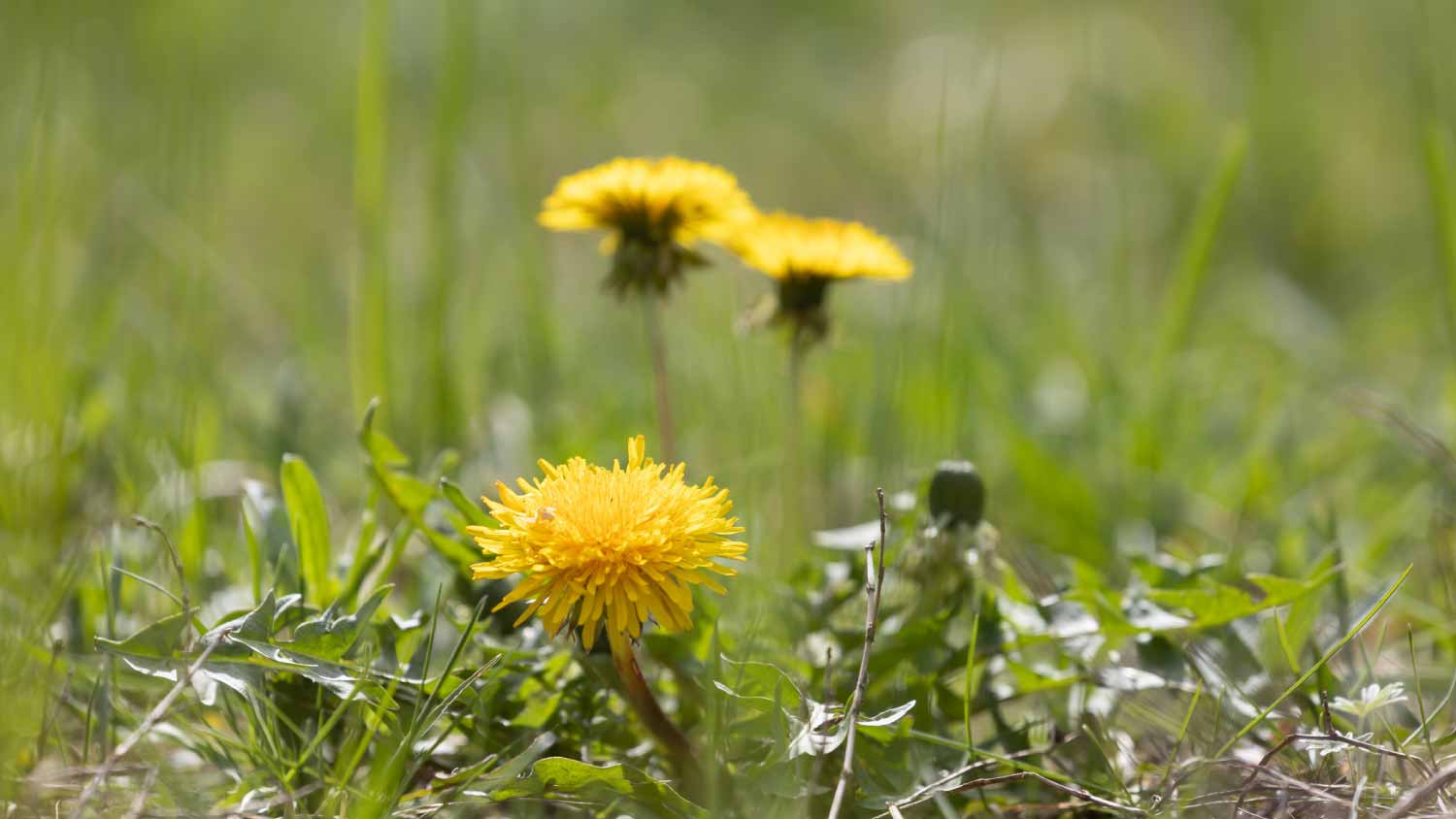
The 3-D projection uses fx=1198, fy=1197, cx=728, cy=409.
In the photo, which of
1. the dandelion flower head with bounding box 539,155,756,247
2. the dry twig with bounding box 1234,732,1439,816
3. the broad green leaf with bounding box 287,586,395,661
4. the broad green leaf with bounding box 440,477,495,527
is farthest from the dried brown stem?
the dry twig with bounding box 1234,732,1439,816

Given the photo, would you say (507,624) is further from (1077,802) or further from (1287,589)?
(1287,589)

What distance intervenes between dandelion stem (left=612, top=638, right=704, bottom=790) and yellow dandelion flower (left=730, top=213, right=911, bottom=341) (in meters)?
0.63

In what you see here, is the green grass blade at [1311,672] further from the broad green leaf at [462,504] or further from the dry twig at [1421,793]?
the broad green leaf at [462,504]

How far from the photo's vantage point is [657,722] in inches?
51.1

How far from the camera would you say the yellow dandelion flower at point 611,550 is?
1.14 m

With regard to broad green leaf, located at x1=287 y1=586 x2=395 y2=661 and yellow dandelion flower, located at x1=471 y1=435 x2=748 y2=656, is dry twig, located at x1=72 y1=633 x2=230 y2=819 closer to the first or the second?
broad green leaf, located at x1=287 y1=586 x2=395 y2=661

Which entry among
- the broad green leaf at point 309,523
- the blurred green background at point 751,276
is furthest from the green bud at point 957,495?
the broad green leaf at point 309,523

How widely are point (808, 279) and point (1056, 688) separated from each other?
651 millimetres

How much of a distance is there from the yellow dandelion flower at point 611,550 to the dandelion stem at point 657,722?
56 mm

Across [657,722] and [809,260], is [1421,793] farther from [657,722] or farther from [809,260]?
[809,260]

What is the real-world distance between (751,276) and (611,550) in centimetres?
230

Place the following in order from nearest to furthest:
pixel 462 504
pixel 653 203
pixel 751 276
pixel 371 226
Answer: pixel 462 504 < pixel 653 203 < pixel 371 226 < pixel 751 276

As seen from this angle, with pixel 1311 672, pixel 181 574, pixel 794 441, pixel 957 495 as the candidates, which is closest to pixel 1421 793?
pixel 1311 672

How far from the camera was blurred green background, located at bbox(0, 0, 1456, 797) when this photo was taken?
1.92 m
